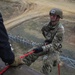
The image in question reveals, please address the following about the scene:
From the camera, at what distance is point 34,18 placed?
12094 millimetres

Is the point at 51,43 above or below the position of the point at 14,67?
below

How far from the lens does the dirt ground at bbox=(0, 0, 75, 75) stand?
959cm

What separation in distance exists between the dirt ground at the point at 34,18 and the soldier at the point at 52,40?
2.12 metres

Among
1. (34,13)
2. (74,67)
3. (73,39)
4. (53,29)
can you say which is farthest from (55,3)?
(53,29)

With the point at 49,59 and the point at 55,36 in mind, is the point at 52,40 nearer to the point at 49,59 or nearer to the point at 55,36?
the point at 55,36

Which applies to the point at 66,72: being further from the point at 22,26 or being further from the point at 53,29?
the point at 22,26

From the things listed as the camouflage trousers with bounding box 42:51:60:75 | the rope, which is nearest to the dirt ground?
the rope

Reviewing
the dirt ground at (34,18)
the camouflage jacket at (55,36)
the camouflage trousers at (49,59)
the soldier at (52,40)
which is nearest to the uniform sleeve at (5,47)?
the soldier at (52,40)

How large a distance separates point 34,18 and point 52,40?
693cm

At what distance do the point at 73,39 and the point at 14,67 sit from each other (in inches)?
262

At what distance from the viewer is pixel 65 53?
8.72m

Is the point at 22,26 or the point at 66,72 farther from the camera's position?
the point at 22,26

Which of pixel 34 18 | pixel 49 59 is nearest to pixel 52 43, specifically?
pixel 49 59

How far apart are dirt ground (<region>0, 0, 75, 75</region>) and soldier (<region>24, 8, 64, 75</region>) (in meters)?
2.12
